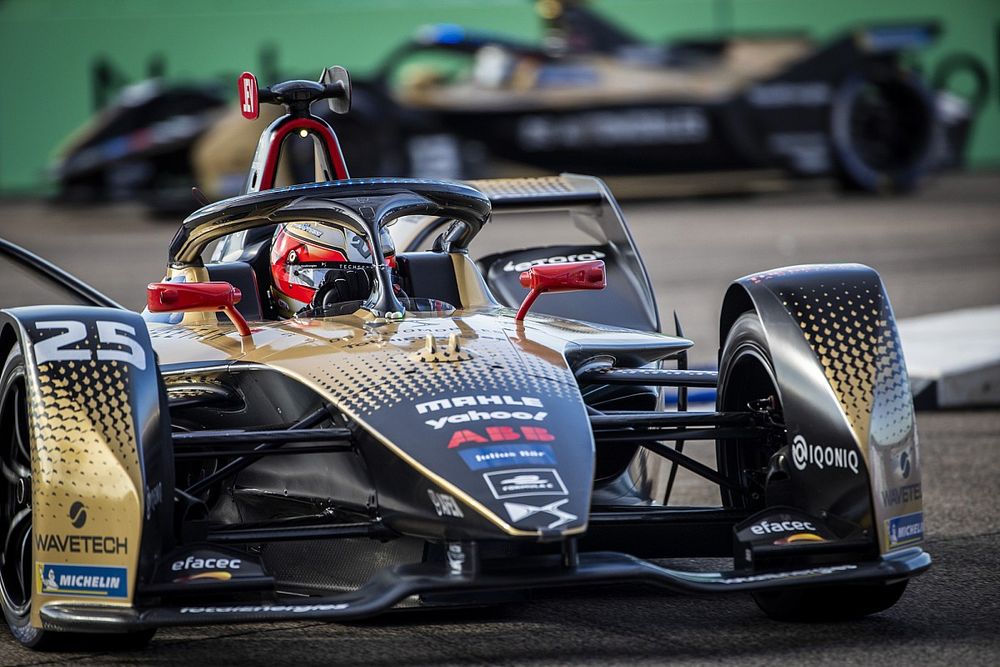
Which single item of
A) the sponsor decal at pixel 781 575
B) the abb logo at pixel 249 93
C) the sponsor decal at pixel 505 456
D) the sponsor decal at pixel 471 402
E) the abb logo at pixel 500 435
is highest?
the abb logo at pixel 249 93

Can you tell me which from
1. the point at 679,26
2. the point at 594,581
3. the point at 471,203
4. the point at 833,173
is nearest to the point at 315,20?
the point at 679,26

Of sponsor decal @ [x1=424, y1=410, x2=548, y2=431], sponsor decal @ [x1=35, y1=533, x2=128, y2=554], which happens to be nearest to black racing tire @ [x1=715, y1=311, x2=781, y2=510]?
sponsor decal @ [x1=424, y1=410, x2=548, y2=431]

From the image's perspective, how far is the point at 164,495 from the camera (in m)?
4.50

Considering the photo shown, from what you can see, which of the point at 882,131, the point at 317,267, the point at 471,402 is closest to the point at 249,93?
the point at 317,267

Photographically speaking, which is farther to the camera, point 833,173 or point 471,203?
point 833,173

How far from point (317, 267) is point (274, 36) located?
23.4 metres

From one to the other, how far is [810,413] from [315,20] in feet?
82.9

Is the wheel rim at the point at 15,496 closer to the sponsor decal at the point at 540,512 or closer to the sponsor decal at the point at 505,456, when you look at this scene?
the sponsor decal at the point at 505,456

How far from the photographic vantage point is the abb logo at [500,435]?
444cm

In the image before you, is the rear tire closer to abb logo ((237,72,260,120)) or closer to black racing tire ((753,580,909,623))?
black racing tire ((753,580,909,623))

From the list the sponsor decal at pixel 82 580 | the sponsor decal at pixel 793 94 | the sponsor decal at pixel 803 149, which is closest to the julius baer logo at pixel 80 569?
the sponsor decal at pixel 82 580

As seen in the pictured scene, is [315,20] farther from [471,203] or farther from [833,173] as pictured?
[471,203]

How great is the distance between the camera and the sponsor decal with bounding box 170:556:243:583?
436 centimetres

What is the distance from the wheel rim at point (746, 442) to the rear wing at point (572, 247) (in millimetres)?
1655
